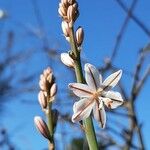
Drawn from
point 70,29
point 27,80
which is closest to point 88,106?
point 70,29

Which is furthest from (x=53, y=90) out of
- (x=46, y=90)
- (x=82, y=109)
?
(x=82, y=109)

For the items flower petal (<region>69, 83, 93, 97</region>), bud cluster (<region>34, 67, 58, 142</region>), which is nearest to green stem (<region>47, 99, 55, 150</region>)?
bud cluster (<region>34, 67, 58, 142</region>)

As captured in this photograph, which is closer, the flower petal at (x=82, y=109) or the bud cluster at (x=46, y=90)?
the flower petal at (x=82, y=109)

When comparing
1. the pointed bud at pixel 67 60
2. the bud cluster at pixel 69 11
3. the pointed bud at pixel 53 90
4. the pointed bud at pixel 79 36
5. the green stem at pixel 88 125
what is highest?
the bud cluster at pixel 69 11

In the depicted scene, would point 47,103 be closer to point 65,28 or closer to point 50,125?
point 50,125

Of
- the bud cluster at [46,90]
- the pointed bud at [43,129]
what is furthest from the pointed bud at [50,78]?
the pointed bud at [43,129]

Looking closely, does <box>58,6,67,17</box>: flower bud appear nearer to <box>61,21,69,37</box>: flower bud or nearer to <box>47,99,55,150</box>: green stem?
<box>61,21,69,37</box>: flower bud

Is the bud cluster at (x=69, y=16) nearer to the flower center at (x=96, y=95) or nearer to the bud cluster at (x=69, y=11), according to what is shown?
the bud cluster at (x=69, y=11)
